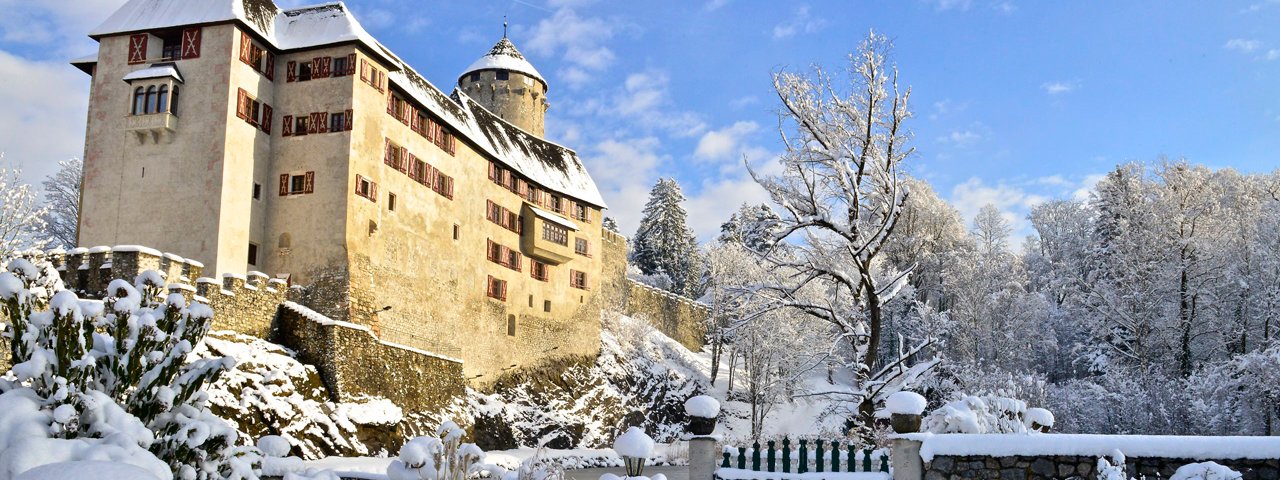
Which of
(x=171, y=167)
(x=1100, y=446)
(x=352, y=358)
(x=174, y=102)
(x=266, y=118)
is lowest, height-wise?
(x=1100, y=446)

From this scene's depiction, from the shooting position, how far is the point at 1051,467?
959 cm

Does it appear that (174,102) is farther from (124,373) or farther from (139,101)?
(124,373)

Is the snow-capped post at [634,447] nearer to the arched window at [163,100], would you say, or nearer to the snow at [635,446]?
the snow at [635,446]

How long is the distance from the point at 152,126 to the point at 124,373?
20.9m

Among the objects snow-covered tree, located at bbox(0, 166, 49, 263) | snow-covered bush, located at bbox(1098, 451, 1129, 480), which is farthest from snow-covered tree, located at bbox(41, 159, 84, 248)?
snow-covered bush, located at bbox(1098, 451, 1129, 480)

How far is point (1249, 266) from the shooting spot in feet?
108

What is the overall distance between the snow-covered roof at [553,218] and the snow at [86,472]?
35.9 m

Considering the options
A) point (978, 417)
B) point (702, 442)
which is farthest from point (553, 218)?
point (702, 442)

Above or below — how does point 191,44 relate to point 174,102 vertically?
above

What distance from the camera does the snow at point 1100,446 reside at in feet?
30.1

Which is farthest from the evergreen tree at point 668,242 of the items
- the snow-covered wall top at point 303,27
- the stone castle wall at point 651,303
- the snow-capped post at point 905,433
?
the snow-capped post at point 905,433

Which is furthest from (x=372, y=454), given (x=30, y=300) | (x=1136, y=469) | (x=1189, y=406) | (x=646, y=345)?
(x=646, y=345)

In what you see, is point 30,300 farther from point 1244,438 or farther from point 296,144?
point 296,144

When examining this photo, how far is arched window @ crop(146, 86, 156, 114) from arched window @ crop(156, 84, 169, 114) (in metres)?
0.15
